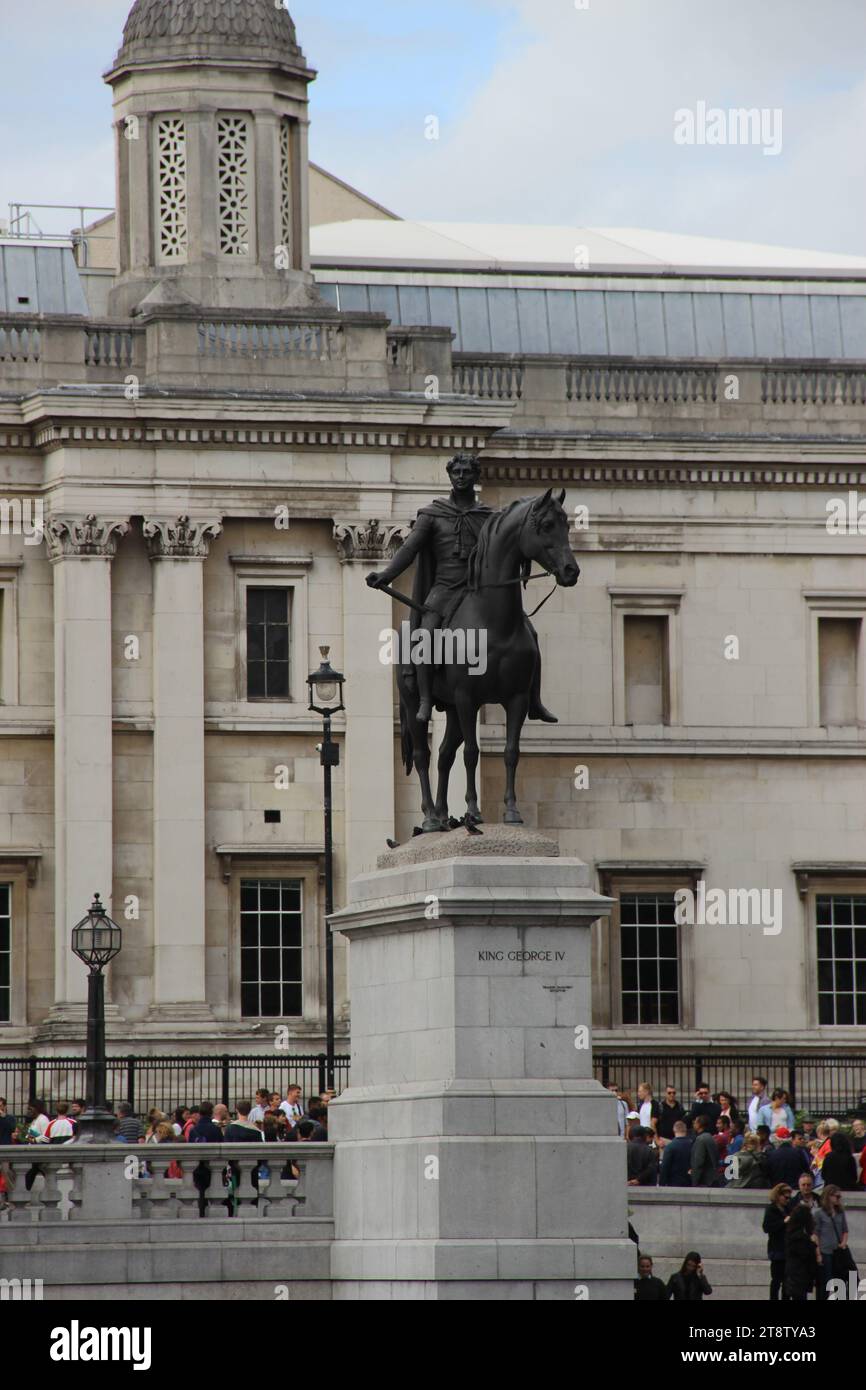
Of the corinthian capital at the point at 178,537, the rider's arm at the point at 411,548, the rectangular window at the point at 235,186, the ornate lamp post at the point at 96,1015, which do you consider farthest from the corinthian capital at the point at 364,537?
the rider's arm at the point at 411,548

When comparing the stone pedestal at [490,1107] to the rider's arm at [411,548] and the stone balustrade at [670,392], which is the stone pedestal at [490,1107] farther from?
the stone balustrade at [670,392]

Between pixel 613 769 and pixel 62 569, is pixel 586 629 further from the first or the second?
pixel 62 569

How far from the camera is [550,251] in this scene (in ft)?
224

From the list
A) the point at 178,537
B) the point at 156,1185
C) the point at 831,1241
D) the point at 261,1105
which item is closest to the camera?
the point at 156,1185

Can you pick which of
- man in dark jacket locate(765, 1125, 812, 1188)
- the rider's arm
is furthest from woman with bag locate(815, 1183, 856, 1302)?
the rider's arm

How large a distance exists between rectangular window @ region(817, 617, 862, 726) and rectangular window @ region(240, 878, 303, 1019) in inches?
382

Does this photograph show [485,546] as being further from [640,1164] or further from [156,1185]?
[640,1164]

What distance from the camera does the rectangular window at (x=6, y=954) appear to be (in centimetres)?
5534

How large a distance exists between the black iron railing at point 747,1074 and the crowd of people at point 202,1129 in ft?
33.2

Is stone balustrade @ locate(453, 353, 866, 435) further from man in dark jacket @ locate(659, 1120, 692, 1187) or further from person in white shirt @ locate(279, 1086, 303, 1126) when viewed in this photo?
man in dark jacket @ locate(659, 1120, 692, 1187)

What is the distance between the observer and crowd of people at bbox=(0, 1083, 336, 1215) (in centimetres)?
3256

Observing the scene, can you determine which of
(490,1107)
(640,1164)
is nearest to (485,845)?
(490,1107)

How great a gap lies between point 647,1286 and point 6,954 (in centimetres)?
2544
